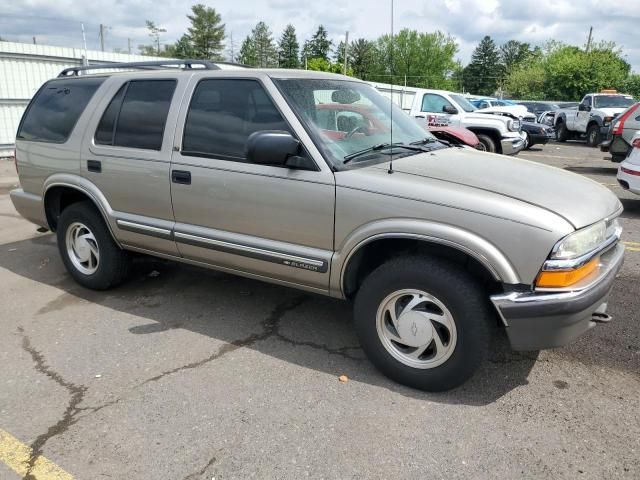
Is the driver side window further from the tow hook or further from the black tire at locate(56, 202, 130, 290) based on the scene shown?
the tow hook

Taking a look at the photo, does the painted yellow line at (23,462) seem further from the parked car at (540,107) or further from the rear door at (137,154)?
the parked car at (540,107)

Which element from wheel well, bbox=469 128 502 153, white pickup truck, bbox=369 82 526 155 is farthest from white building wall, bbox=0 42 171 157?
wheel well, bbox=469 128 502 153

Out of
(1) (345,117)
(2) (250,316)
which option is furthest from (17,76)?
(1) (345,117)

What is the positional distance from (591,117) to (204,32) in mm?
65941

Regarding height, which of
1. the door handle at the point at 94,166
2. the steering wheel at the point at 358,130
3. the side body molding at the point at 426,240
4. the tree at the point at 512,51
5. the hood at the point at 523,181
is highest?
the tree at the point at 512,51

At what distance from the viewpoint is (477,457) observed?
8.68ft

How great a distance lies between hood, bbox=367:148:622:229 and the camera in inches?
116

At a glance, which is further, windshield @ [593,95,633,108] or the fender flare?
windshield @ [593,95,633,108]

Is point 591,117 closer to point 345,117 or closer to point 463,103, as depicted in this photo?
point 463,103

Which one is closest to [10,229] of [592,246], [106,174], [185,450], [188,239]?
[106,174]

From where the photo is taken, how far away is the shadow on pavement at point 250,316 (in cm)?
340

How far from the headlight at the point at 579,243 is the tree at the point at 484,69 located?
9804 centimetres

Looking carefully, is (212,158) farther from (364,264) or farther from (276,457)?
(276,457)

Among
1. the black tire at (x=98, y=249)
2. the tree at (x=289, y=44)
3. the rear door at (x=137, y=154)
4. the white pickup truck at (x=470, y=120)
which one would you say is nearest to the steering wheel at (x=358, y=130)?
the rear door at (x=137, y=154)
